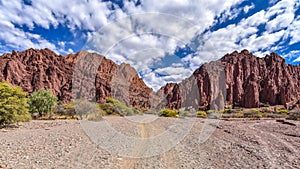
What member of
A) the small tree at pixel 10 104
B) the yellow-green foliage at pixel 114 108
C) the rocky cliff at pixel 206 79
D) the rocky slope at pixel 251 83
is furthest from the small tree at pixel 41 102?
the rocky slope at pixel 251 83

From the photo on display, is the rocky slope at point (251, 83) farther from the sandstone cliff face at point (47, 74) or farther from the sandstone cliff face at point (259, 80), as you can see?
the sandstone cliff face at point (47, 74)

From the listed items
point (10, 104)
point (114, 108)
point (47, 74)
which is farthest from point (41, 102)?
point (47, 74)

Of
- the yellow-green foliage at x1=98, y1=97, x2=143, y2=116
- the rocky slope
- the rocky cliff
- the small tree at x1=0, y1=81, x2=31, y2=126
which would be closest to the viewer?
the small tree at x1=0, y1=81, x2=31, y2=126

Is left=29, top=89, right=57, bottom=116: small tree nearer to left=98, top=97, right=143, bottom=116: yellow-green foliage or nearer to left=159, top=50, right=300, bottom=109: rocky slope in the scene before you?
left=98, top=97, right=143, bottom=116: yellow-green foliage

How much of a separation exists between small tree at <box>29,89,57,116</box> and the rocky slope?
229ft

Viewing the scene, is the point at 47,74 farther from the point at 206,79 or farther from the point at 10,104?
the point at 10,104

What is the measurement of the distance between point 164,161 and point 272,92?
117116mm

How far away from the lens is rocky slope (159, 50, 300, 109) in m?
104

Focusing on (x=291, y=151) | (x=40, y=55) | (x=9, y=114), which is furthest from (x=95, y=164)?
(x=40, y=55)

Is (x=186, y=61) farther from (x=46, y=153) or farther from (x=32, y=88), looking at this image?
(x=32, y=88)

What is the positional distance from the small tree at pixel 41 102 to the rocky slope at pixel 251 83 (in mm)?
69732

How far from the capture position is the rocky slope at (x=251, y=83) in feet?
341

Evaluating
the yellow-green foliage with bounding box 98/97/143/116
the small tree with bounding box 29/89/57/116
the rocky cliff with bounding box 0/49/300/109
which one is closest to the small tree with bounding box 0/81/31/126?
the small tree with bounding box 29/89/57/116

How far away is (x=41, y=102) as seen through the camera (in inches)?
1549
